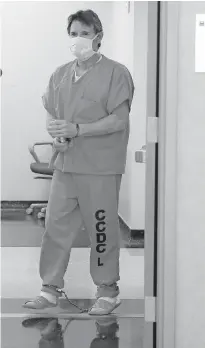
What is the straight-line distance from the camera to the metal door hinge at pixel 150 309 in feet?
A: 6.23

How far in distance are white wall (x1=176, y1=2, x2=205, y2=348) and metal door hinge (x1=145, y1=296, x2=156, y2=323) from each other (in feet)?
0.34

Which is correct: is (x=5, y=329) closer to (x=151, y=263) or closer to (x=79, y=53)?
(x=151, y=263)

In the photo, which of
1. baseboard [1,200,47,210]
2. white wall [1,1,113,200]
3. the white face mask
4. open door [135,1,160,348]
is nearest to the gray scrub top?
the white face mask

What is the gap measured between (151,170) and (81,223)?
783 millimetres

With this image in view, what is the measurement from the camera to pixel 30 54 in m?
5.47

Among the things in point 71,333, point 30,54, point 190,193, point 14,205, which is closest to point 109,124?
point 190,193

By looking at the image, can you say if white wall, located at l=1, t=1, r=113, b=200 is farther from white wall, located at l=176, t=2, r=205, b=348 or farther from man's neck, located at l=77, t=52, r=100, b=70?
white wall, located at l=176, t=2, r=205, b=348

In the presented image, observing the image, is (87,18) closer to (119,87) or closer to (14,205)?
(119,87)

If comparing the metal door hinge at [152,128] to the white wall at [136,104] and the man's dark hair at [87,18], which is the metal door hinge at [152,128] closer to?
the man's dark hair at [87,18]

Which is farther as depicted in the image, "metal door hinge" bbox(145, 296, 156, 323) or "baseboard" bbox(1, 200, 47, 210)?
"baseboard" bbox(1, 200, 47, 210)

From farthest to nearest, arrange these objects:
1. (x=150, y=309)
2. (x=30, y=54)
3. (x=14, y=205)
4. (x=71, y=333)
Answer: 1. (x=14, y=205)
2. (x=30, y=54)
3. (x=71, y=333)
4. (x=150, y=309)

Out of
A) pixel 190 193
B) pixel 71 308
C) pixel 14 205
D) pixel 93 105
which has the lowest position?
pixel 14 205

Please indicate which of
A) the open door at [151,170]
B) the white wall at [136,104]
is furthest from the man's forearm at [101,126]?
the white wall at [136,104]

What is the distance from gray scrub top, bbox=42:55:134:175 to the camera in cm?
245
